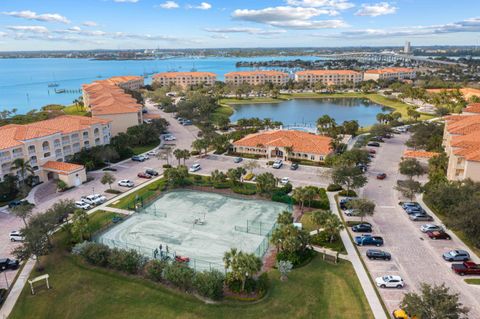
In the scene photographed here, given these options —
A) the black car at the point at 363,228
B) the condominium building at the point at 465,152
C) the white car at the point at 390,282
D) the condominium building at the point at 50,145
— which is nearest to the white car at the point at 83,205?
the condominium building at the point at 50,145

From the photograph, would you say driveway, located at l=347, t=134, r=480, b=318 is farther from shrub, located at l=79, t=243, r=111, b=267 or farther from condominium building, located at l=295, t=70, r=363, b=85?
condominium building, located at l=295, t=70, r=363, b=85

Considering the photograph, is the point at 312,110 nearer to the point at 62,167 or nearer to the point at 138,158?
the point at 138,158

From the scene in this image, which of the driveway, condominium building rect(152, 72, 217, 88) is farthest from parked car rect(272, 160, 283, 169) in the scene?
condominium building rect(152, 72, 217, 88)

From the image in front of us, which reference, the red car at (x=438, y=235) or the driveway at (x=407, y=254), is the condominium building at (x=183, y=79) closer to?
the driveway at (x=407, y=254)

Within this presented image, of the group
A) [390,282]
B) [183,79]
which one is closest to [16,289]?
[390,282]

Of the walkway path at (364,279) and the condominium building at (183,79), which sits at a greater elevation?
the condominium building at (183,79)
